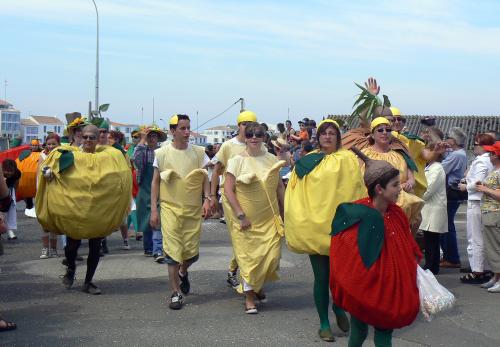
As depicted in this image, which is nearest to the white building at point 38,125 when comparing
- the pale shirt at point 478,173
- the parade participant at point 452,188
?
the parade participant at point 452,188

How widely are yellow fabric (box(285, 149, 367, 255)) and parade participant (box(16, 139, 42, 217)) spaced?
7.35 meters

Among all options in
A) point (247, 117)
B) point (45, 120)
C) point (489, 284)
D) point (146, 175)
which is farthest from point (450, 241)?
point (45, 120)

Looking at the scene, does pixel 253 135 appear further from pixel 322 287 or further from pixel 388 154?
pixel 322 287

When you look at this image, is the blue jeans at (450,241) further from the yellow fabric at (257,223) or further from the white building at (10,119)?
the white building at (10,119)

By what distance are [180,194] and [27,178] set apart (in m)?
5.87

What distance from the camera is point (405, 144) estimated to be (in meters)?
7.72

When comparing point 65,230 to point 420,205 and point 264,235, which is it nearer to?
point 264,235

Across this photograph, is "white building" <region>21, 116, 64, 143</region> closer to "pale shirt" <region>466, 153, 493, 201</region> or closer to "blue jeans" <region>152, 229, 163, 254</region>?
"blue jeans" <region>152, 229, 163, 254</region>

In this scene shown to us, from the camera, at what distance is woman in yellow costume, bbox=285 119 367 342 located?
6.07 metres

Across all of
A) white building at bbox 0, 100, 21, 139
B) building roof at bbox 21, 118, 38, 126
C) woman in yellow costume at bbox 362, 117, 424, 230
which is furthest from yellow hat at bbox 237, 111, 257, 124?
building roof at bbox 21, 118, 38, 126

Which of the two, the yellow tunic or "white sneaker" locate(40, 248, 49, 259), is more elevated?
the yellow tunic

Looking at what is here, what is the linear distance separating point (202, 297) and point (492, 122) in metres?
25.7

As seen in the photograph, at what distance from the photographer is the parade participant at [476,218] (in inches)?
337

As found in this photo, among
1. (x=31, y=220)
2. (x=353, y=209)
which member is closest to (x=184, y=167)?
(x=353, y=209)
